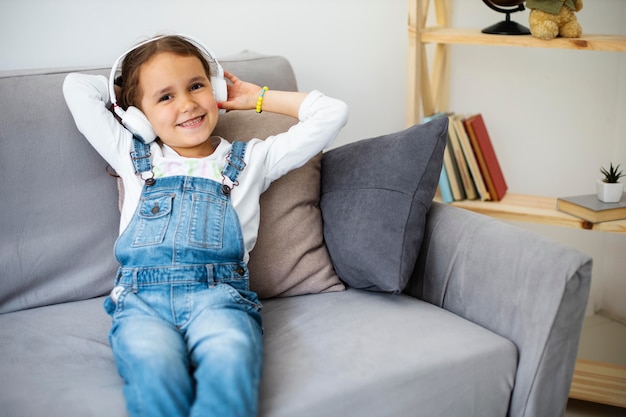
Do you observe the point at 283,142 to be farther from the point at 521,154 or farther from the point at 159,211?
the point at 521,154

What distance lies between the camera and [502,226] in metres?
1.58

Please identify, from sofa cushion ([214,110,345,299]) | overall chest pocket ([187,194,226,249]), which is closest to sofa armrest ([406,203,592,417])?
sofa cushion ([214,110,345,299])

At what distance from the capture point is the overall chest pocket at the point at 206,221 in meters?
1.50

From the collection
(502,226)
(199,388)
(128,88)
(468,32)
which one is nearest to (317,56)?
(468,32)

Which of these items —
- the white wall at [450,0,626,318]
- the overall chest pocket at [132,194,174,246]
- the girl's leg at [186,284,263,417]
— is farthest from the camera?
the white wall at [450,0,626,318]

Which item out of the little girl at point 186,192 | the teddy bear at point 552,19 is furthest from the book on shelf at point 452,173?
the little girl at point 186,192

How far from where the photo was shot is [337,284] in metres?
1.73

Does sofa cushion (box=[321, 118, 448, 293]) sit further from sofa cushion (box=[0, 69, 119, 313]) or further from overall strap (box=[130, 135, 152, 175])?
sofa cushion (box=[0, 69, 119, 313])

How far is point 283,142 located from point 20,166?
23.7 inches

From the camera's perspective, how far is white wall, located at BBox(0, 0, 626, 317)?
2271 mm

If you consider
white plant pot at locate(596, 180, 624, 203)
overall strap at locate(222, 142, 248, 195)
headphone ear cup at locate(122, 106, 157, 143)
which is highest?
headphone ear cup at locate(122, 106, 157, 143)

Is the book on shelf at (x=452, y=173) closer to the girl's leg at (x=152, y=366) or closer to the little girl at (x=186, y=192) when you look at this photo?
the little girl at (x=186, y=192)

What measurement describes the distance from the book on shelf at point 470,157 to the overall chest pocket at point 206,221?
0.94 m

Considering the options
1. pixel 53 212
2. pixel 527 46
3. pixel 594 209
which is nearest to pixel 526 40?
pixel 527 46
